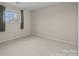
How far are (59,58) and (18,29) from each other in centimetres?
88

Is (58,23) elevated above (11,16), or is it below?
below

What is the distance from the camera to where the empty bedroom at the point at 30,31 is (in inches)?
55.0

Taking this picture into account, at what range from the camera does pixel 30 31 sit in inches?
61.9

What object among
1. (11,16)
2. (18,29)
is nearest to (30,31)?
(18,29)

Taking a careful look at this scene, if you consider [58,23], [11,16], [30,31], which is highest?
→ [11,16]

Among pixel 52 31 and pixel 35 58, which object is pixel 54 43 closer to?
pixel 52 31

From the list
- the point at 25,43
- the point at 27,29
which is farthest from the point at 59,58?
the point at 25,43

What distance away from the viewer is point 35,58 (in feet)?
3.60

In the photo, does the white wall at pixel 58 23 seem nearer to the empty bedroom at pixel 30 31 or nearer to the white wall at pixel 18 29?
the empty bedroom at pixel 30 31

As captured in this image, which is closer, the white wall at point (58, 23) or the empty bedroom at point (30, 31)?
the empty bedroom at point (30, 31)

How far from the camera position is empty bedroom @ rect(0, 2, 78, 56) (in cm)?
140

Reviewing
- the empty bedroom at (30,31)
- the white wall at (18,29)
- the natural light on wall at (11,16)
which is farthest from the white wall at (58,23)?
the natural light on wall at (11,16)

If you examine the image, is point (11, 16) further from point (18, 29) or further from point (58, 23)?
point (58, 23)

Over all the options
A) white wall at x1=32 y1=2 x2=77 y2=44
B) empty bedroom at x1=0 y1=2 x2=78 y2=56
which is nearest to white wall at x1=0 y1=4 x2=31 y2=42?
empty bedroom at x1=0 y1=2 x2=78 y2=56
